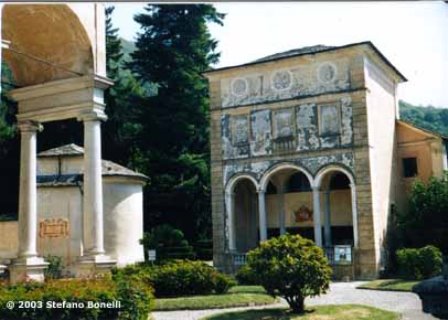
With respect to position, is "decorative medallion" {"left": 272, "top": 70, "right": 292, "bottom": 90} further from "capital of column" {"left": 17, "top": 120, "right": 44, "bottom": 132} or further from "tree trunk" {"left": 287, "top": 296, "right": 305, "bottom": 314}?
"tree trunk" {"left": 287, "top": 296, "right": 305, "bottom": 314}

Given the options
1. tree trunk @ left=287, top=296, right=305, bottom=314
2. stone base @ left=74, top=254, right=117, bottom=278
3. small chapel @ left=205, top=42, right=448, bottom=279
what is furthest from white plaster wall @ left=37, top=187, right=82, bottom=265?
tree trunk @ left=287, top=296, right=305, bottom=314

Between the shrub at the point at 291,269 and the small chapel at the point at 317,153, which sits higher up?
the small chapel at the point at 317,153

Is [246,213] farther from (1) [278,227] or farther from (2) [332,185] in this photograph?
(2) [332,185]

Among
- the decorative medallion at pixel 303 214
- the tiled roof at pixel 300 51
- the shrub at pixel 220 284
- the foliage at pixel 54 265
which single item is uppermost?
the tiled roof at pixel 300 51

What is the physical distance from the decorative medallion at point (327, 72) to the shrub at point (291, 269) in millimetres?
9065

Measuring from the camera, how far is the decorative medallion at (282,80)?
58.5 feet

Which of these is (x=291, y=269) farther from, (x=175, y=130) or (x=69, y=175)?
(x=175, y=130)

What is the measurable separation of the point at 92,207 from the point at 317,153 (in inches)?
373

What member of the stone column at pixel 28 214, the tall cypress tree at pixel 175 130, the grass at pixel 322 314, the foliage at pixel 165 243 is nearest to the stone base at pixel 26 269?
the stone column at pixel 28 214

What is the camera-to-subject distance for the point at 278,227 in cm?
1927

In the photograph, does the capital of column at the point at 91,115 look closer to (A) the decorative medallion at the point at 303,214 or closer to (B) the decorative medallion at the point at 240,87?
(B) the decorative medallion at the point at 240,87

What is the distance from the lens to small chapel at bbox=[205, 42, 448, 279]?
55.3 ft

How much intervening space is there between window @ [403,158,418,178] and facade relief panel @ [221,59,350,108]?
391cm

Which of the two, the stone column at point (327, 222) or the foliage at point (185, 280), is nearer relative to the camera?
the foliage at point (185, 280)
